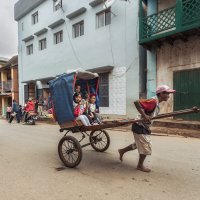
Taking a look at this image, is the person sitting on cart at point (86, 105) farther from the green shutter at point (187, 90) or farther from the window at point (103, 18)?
the window at point (103, 18)

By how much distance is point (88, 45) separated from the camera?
17.0 m

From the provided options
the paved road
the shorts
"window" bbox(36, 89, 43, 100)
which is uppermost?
"window" bbox(36, 89, 43, 100)

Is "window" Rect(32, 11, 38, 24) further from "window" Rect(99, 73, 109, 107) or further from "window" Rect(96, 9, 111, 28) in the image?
"window" Rect(99, 73, 109, 107)

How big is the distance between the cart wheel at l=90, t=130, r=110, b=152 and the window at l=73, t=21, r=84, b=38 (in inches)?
497

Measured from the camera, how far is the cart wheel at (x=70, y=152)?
510cm

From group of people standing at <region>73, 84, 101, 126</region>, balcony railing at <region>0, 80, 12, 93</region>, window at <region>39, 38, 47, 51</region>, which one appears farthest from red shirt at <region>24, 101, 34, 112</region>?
balcony railing at <region>0, 80, 12, 93</region>

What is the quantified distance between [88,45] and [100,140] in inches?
459

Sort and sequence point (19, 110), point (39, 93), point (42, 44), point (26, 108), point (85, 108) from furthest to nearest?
point (39, 93) < point (42, 44) < point (19, 110) < point (26, 108) < point (85, 108)

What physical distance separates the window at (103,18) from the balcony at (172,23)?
316cm

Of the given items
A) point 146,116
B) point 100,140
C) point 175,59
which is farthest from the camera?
point 175,59

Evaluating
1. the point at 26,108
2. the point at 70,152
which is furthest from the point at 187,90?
the point at 26,108

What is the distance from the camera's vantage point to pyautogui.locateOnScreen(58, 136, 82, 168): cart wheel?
510 cm

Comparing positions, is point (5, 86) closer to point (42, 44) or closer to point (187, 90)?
point (42, 44)

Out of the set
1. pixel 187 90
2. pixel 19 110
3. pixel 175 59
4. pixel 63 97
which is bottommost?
pixel 19 110
